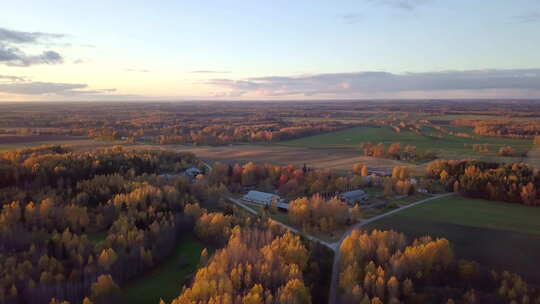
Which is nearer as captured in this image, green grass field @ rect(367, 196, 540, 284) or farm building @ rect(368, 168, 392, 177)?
green grass field @ rect(367, 196, 540, 284)

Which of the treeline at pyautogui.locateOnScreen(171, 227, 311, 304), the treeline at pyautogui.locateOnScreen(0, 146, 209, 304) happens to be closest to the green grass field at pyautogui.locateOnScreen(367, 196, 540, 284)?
the treeline at pyautogui.locateOnScreen(171, 227, 311, 304)

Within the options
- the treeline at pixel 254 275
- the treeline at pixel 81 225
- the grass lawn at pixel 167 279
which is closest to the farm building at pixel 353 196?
the treeline at pixel 254 275

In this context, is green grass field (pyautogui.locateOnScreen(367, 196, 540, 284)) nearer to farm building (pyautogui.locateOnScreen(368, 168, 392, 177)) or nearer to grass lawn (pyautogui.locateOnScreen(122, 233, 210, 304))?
farm building (pyautogui.locateOnScreen(368, 168, 392, 177))

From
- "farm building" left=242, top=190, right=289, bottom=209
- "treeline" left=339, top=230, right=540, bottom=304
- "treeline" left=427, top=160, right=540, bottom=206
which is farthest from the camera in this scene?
"treeline" left=427, top=160, right=540, bottom=206

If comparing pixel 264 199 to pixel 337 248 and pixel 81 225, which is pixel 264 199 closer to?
pixel 337 248

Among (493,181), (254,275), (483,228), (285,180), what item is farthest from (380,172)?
(254,275)

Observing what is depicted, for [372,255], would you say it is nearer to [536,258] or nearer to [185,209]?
[536,258]
